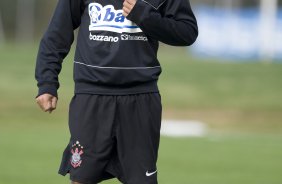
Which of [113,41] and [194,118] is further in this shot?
[194,118]

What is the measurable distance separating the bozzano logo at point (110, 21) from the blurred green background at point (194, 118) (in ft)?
13.5

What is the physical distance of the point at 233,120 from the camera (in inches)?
894

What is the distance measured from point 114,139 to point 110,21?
29.4 inches

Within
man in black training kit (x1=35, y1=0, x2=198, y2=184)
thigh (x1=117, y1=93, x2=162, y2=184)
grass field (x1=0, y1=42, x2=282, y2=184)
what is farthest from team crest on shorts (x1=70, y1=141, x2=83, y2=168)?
grass field (x1=0, y1=42, x2=282, y2=184)

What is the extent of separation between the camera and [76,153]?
5691 millimetres

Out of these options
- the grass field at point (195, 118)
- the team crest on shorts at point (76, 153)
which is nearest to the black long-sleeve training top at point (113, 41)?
the team crest on shorts at point (76, 153)

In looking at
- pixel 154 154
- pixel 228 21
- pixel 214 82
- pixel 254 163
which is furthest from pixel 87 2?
pixel 228 21

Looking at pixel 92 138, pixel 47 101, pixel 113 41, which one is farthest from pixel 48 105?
pixel 113 41

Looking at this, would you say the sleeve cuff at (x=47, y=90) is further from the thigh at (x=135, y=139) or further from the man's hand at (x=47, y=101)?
the thigh at (x=135, y=139)

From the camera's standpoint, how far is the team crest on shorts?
224 inches

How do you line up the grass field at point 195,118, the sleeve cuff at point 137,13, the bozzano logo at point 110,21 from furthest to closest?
the grass field at point 195,118
the bozzano logo at point 110,21
the sleeve cuff at point 137,13

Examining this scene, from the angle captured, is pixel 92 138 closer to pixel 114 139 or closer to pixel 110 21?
pixel 114 139

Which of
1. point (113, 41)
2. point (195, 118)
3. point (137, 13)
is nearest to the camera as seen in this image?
point (137, 13)

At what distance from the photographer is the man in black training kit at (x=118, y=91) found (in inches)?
222
